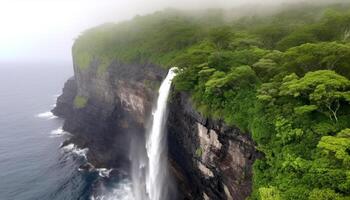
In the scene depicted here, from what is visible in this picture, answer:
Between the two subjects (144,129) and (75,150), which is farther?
(75,150)

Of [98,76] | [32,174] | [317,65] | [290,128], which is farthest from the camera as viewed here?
[98,76]

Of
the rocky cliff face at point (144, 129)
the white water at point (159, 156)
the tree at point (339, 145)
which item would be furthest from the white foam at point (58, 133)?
the tree at point (339, 145)

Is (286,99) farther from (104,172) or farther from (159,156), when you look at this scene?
(104,172)

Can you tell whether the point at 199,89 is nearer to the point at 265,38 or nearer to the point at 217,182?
the point at 217,182

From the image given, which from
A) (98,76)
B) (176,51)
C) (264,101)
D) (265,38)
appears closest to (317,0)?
(265,38)

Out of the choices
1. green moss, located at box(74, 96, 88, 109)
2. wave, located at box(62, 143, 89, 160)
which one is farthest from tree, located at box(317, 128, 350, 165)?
green moss, located at box(74, 96, 88, 109)

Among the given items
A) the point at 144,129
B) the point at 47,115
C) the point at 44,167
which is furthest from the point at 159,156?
the point at 47,115
